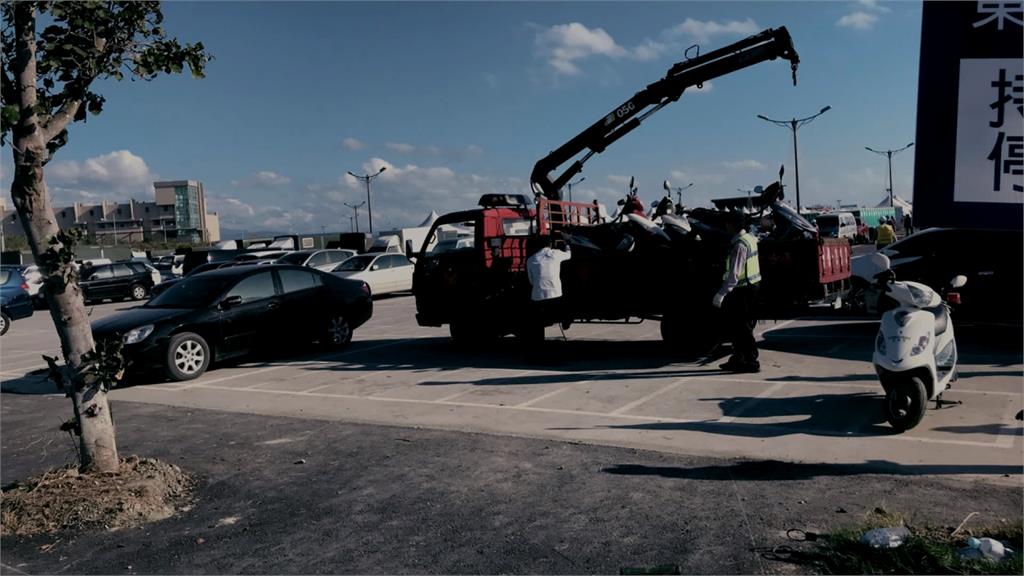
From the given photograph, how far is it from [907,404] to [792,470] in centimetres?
158

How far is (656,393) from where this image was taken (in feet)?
27.3

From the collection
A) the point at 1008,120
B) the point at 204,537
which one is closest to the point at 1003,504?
the point at 1008,120

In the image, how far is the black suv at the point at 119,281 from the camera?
94.6 ft

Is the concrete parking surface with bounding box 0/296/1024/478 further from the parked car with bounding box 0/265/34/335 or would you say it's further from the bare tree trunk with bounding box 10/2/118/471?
the parked car with bounding box 0/265/34/335

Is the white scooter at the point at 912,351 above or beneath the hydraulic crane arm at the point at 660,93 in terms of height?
beneath

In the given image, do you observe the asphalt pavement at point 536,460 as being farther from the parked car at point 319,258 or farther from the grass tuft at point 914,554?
the parked car at point 319,258

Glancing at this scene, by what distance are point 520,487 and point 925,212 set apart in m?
3.22

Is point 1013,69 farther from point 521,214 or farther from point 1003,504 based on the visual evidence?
point 521,214

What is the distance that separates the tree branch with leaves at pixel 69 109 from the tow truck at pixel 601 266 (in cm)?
631

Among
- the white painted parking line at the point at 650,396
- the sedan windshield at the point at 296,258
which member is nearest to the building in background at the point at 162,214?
the sedan windshield at the point at 296,258

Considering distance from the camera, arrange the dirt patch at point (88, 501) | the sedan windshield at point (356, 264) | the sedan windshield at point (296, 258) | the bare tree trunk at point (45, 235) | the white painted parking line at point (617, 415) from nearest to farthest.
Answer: the dirt patch at point (88, 501) < the bare tree trunk at point (45, 235) < the white painted parking line at point (617, 415) < the sedan windshield at point (356, 264) < the sedan windshield at point (296, 258)

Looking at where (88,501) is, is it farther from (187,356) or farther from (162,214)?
(162,214)

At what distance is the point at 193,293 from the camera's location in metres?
11.6

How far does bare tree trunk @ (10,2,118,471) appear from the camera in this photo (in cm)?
521
